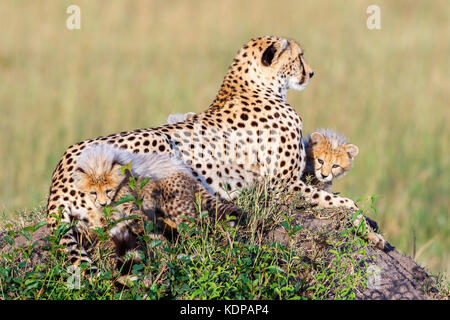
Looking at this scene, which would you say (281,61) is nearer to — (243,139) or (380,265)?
(243,139)

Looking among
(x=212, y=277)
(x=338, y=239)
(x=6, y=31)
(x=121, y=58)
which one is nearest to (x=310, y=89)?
(x=121, y=58)

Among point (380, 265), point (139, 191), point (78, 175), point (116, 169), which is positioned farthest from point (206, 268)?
point (380, 265)

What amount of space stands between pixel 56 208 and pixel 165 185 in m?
0.64

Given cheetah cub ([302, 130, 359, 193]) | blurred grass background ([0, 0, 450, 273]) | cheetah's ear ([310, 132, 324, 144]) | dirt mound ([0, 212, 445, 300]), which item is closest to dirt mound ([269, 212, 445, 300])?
dirt mound ([0, 212, 445, 300])

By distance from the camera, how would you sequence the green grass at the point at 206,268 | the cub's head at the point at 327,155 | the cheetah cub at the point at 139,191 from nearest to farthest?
1. the green grass at the point at 206,268
2. the cheetah cub at the point at 139,191
3. the cub's head at the point at 327,155

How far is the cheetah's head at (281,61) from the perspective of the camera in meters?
5.59

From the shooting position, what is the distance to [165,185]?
440 centimetres

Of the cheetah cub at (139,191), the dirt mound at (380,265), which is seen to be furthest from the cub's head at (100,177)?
the dirt mound at (380,265)

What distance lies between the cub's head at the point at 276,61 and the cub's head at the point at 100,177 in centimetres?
185

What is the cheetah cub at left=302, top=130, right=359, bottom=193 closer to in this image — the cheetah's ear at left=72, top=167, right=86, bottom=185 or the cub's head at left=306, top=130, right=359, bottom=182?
the cub's head at left=306, top=130, right=359, bottom=182

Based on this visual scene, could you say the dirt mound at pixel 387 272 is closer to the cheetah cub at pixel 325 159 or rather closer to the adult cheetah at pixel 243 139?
the adult cheetah at pixel 243 139

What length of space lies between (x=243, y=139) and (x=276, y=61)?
2.41ft

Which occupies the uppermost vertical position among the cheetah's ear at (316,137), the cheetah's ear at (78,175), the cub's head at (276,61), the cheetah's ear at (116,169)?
the cub's head at (276,61)

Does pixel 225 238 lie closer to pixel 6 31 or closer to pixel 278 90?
pixel 278 90
